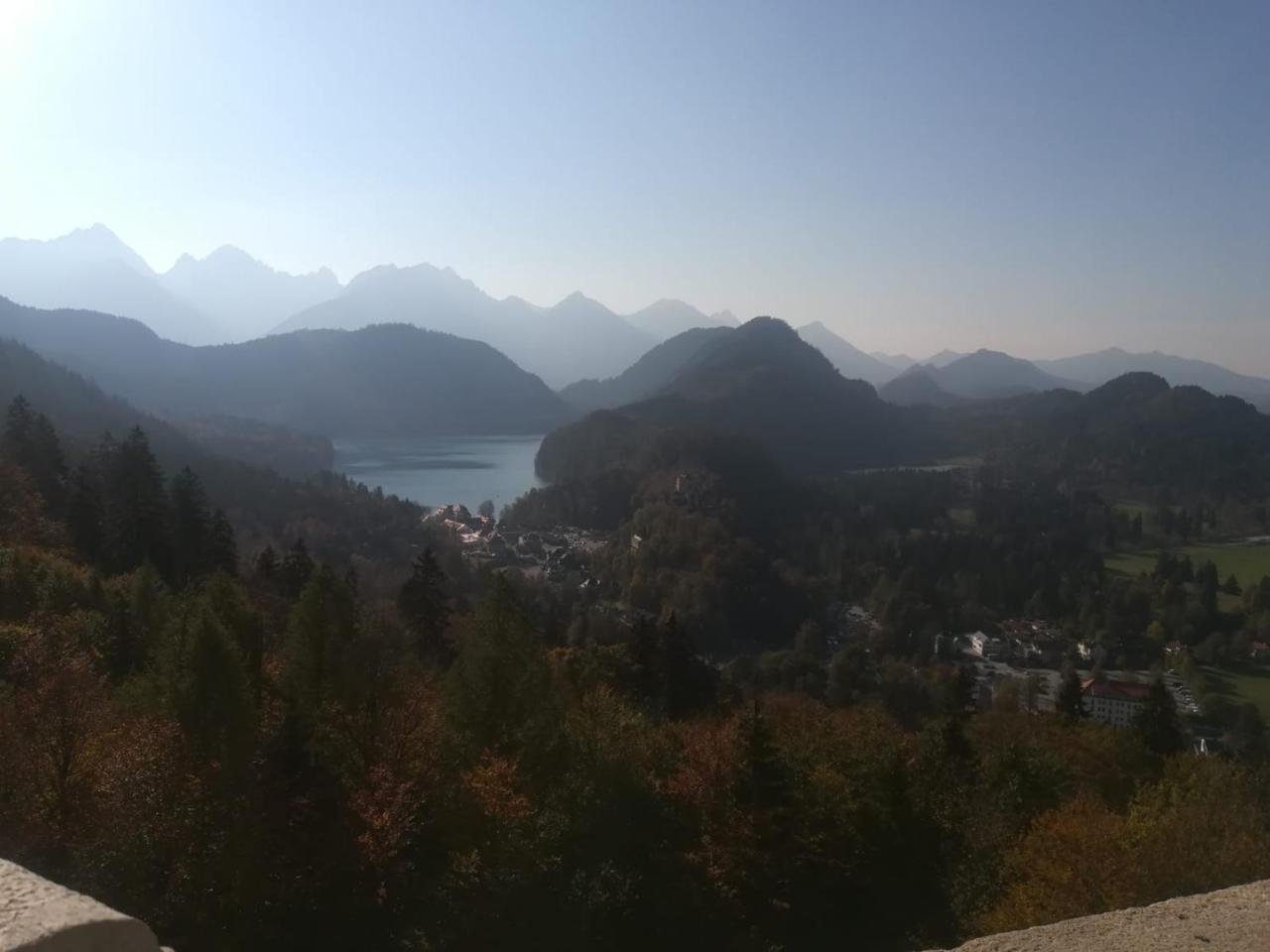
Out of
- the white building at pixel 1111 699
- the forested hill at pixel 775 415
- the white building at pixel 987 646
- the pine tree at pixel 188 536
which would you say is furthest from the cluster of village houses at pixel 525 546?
the white building at pixel 1111 699

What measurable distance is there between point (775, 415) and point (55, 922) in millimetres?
116855

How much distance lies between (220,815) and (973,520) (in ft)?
242

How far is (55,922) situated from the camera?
1.86m

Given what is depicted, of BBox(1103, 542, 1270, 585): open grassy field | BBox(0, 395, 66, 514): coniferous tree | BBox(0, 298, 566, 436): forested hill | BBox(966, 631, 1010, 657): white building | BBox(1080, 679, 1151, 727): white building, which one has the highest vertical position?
BBox(0, 298, 566, 436): forested hill

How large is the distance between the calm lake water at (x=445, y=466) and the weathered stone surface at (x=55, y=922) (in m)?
68.5

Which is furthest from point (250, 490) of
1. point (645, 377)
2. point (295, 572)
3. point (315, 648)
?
point (645, 377)

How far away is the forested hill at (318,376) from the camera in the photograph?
107 metres

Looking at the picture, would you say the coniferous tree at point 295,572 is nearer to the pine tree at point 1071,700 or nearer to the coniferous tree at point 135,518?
the coniferous tree at point 135,518

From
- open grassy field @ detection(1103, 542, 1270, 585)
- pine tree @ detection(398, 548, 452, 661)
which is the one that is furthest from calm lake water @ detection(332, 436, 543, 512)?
open grassy field @ detection(1103, 542, 1270, 585)

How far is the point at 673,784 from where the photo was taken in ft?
28.1

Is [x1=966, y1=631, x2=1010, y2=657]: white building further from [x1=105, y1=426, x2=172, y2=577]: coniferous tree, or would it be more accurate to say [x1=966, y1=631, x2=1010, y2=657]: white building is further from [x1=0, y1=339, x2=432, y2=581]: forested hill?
[x1=105, y1=426, x2=172, y2=577]: coniferous tree

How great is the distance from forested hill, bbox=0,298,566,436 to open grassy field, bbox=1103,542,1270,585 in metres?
98.3

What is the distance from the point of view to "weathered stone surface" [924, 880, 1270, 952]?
4.25 metres

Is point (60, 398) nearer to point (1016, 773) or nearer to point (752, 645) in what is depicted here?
point (752, 645)
